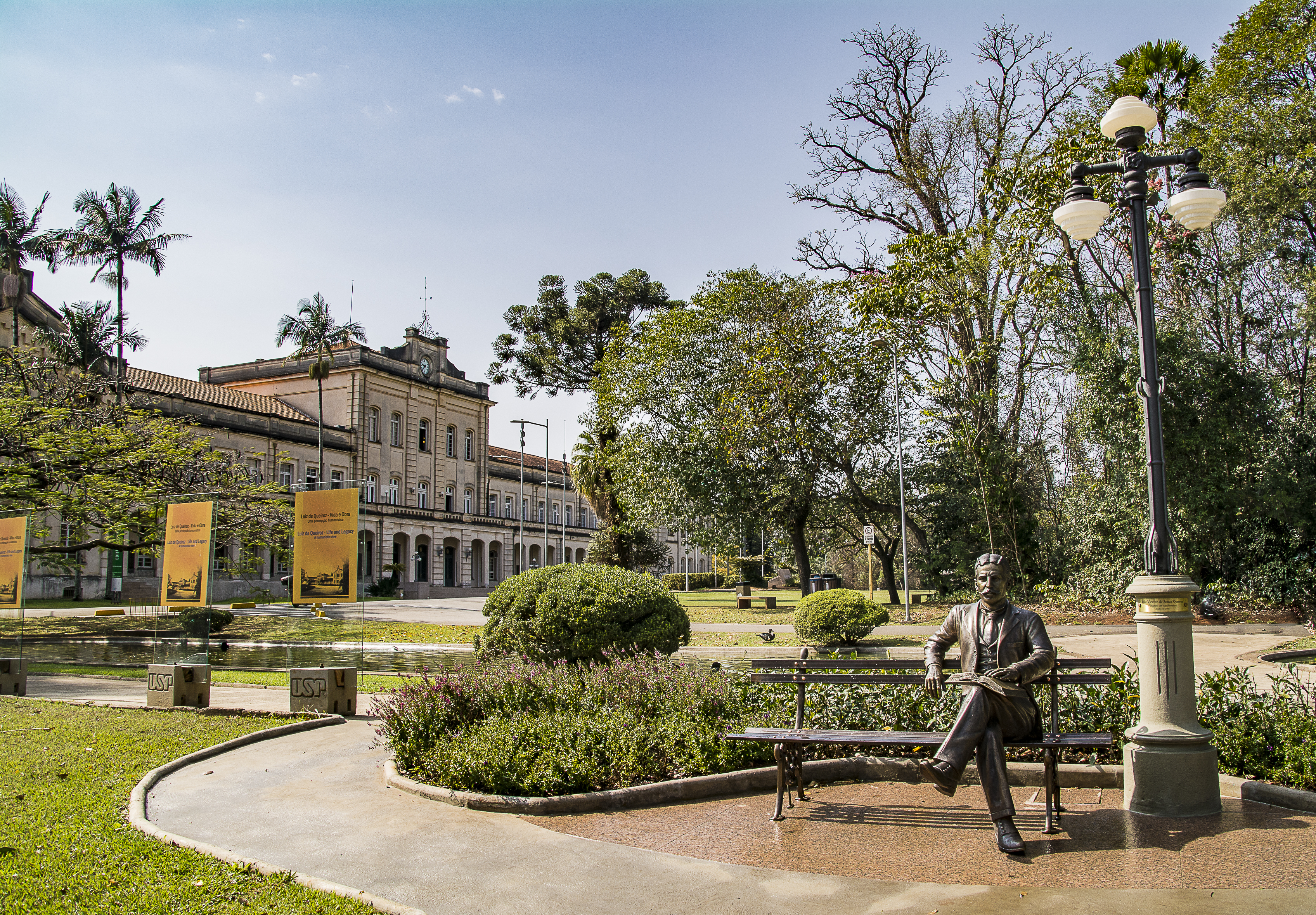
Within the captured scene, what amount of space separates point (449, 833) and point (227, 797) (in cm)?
206

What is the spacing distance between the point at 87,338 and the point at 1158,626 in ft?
148

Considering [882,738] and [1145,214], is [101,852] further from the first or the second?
[1145,214]

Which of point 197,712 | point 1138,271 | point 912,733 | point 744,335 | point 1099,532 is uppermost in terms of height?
point 744,335

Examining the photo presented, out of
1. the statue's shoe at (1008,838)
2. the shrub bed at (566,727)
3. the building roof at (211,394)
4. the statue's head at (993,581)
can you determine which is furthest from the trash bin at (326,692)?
the building roof at (211,394)

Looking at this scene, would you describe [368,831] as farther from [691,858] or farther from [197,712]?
[197,712]

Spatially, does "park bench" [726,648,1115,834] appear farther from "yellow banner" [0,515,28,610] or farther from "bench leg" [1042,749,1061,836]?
"yellow banner" [0,515,28,610]

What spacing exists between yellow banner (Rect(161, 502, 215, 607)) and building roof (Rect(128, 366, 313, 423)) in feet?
118

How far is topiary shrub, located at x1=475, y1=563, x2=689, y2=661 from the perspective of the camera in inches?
475

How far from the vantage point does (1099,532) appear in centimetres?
2475

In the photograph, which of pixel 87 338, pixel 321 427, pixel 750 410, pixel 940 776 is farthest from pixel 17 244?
pixel 940 776

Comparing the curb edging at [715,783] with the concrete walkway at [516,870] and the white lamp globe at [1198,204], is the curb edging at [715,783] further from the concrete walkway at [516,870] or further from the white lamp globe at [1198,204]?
the white lamp globe at [1198,204]

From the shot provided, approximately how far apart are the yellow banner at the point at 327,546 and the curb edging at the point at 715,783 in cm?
479

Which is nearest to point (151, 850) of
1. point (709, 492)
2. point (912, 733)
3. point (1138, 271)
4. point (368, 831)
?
point (368, 831)

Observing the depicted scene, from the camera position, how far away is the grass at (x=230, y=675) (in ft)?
42.5
